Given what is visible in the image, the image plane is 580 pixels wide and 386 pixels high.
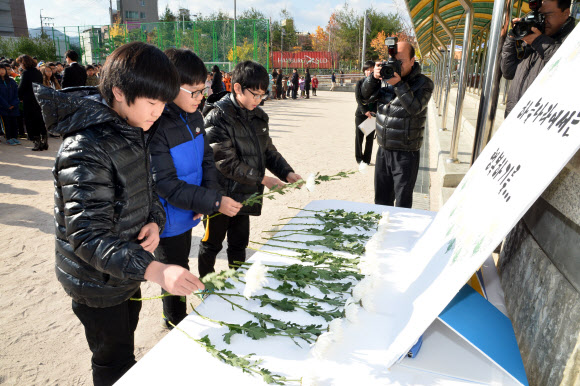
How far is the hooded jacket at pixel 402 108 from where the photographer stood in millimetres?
3373

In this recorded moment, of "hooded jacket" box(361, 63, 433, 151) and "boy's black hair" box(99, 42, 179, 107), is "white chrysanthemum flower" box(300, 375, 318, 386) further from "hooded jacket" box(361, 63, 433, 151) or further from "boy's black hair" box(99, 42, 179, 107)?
"hooded jacket" box(361, 63, 433, 151)

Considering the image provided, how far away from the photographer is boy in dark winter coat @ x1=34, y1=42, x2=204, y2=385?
128 cm

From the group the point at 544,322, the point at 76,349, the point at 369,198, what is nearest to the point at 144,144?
the point at 544,322

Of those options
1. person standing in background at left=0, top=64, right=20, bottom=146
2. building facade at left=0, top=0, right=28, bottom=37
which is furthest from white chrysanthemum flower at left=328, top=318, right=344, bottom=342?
building facade at left=0, top=0, right=28, bottom=37

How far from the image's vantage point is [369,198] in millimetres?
5711

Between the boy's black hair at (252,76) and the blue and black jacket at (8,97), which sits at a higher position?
the boy's black hair at (252,76)

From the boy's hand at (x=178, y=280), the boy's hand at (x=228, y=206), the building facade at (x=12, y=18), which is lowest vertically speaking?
the boy's hand at (x=228, y=206)

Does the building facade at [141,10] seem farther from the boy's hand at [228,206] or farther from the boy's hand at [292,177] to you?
the boy's hand at [228,206]

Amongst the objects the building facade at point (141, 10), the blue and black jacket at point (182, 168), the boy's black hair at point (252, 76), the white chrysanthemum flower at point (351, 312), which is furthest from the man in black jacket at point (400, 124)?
the building facade at point (141, 10)

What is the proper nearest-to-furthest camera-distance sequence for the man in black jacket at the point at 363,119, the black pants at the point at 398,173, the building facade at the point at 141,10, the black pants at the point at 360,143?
the black pants at the point at 398,173
the man in black jacket at the point at 363,119
the black pants at the point at 360,143
the building facade at the point at 141,10

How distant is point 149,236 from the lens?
1.66 metres

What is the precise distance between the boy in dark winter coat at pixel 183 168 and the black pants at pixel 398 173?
1837mm

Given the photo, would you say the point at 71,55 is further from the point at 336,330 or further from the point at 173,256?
the point at 336,330

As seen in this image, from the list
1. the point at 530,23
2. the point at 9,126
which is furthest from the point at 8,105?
the point at 530,23
